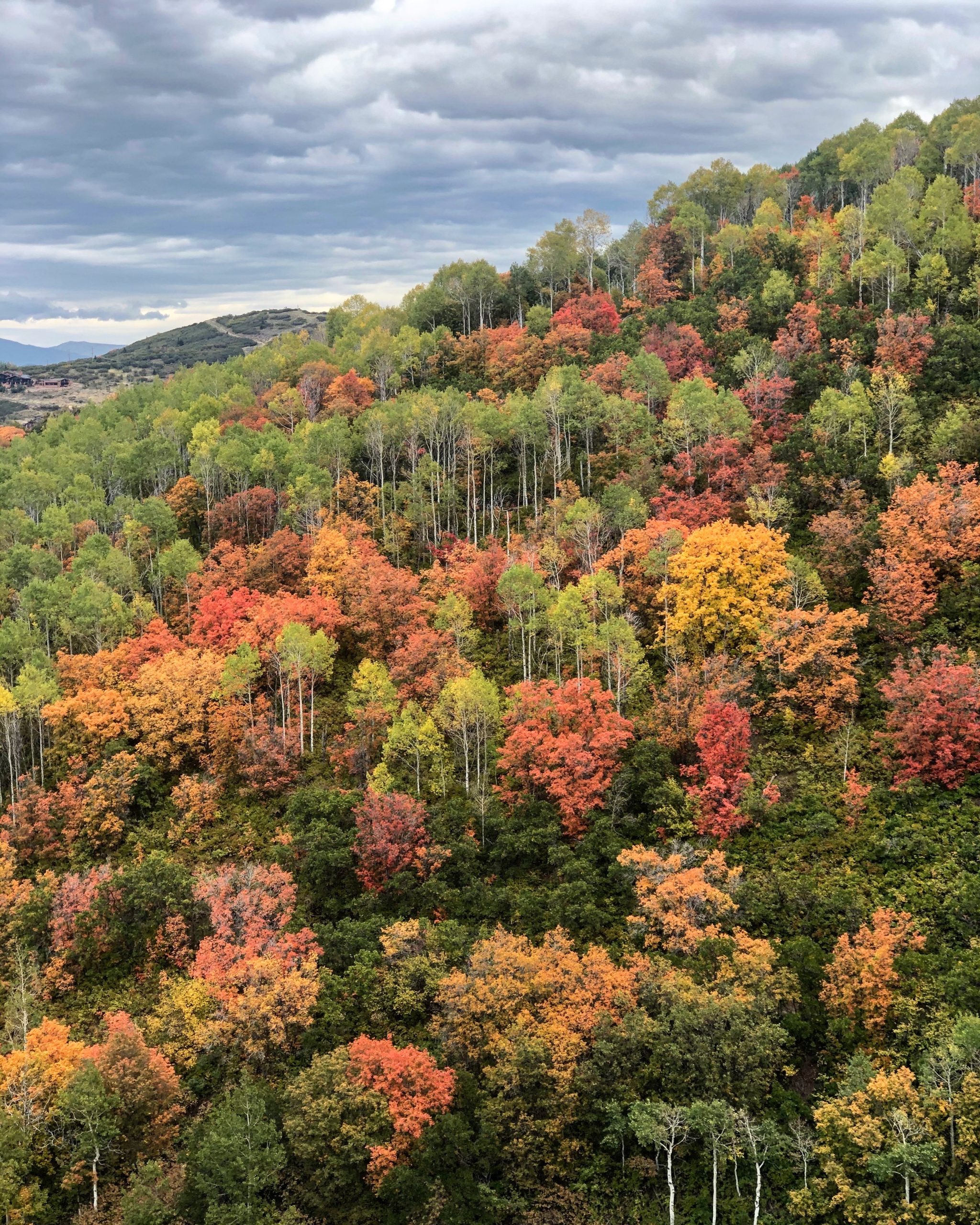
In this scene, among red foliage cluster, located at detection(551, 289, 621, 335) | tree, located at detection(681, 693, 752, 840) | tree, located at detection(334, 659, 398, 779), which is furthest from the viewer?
red foliage cluster, located at detection(551, 289, 621, 335)

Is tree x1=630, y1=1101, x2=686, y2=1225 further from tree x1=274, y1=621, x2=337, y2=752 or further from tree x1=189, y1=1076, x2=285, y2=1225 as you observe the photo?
tree x1=274, y1=621, x2=337, y2=752

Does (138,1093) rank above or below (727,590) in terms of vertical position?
below

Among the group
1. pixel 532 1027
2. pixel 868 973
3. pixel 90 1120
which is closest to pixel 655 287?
pixel 868 973

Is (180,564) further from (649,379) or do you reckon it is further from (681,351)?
(681,351)

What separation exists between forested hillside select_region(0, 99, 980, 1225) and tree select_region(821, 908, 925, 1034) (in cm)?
30

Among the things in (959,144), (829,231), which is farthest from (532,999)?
(959,144)

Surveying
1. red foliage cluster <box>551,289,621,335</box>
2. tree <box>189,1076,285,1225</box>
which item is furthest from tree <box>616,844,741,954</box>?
red foliage cluster <box>551,289,621,335</box>

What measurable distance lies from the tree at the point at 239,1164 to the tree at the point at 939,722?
40318mm

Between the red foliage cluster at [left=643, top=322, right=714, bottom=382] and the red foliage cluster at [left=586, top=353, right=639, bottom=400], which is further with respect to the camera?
the red foliage cluster at [left=643, top=322, right=714, bottom=382]

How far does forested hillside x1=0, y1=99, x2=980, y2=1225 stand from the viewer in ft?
136

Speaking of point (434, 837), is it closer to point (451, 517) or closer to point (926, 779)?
point (926, 779)

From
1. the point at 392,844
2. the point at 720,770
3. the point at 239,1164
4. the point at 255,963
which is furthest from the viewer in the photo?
the point at 720,770

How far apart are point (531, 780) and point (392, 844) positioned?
37.0ft

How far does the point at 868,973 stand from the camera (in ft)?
142
